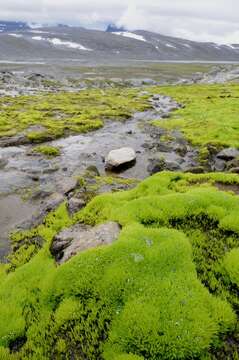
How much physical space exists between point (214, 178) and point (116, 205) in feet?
23.3

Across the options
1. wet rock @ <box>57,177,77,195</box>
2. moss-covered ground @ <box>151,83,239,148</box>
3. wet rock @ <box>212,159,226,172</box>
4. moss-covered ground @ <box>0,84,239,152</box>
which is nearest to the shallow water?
wet rock @ <box>57,177,77,195</box>

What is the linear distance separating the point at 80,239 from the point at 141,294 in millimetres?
4101

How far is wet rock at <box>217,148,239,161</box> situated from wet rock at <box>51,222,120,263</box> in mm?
21213

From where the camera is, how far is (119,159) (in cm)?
3152

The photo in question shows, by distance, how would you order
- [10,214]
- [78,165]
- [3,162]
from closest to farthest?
[10,214] → [78,165] → [3,162]

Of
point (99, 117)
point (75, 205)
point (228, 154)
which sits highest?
point (75, 205)

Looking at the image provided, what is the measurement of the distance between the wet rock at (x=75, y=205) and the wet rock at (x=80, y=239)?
4.01 metres

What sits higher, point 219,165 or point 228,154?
point 228,154

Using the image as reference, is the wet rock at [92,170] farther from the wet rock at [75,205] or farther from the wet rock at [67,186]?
the wet rock at [75,205]

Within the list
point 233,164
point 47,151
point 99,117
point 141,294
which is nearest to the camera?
point 141,294

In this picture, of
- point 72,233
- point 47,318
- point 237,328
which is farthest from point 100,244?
point 237,328

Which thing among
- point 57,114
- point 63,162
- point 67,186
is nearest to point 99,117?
point 57,114

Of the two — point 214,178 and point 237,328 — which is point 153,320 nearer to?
point 237,328

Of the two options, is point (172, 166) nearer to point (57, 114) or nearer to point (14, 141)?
point (14, 141)
